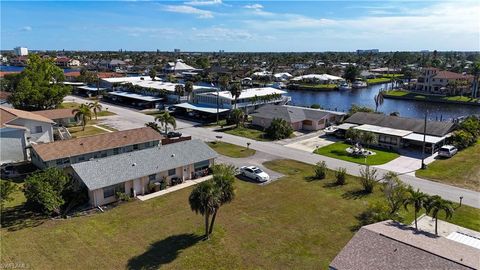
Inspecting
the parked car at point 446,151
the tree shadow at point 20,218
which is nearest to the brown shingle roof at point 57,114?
the tree shadow at point 20,218

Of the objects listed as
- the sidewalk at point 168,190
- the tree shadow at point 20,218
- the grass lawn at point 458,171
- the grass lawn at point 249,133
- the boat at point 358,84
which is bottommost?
the tree shadow at point 20,218

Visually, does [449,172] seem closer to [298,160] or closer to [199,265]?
[298,160]

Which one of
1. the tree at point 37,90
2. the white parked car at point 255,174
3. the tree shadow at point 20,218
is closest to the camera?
the tree shadow at point 20,218

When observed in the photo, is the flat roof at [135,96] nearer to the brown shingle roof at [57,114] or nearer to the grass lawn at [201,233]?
the brown shingle roof at [57,114]

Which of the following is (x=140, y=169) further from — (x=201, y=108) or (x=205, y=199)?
(x=201, y=108)

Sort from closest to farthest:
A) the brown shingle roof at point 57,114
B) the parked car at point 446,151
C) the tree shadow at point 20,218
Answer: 1. the tree shadow at point 20,218
2. the parked car at point 446,151
3. the brown shingle roof at point 57,114

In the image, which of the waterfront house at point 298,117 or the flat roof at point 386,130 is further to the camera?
the waterfront house at point 298,117

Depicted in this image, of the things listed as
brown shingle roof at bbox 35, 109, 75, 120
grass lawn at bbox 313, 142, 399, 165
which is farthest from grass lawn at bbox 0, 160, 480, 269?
brown shingle roof at bbox 35, 109, 75, 120

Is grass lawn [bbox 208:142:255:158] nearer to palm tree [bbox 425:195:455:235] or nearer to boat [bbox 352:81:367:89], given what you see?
palm tree [bbox 425:195:455:235]
